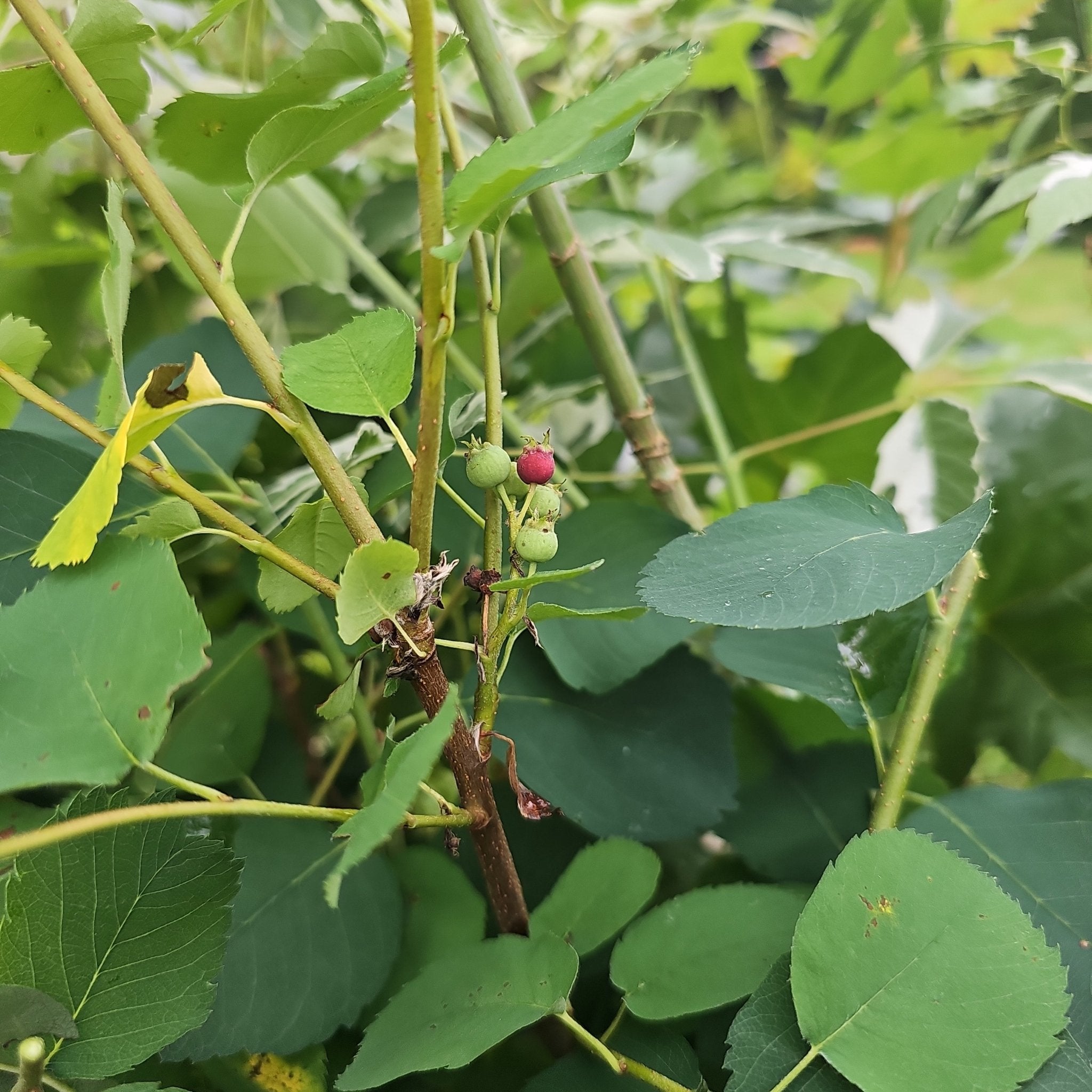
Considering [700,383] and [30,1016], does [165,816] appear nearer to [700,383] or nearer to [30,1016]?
[30,1016]

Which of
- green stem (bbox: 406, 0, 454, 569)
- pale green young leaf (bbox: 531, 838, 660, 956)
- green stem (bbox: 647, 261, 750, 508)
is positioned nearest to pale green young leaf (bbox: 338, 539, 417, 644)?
green stem (bbox: 406, 0, 454, 569)

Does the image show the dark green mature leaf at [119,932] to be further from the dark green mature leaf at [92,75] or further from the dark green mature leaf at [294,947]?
the dark green mature leaf at [92,75]

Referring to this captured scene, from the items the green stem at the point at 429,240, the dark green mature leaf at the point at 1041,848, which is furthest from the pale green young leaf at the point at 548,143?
the dark green mature leaf at the point at 1041,848

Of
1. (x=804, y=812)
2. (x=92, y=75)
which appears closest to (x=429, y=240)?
(x=92, y=75)

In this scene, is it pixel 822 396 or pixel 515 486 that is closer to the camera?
pixel 515 486

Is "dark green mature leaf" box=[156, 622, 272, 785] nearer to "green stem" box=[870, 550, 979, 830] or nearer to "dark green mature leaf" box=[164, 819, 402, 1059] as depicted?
"dark green mature leaf" box=[164, 819, 402, 1059]

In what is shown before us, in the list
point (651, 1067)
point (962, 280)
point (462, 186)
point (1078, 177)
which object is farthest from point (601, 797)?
point (962, 280)
